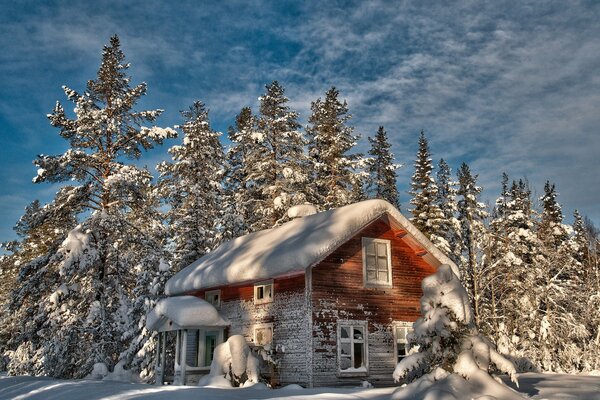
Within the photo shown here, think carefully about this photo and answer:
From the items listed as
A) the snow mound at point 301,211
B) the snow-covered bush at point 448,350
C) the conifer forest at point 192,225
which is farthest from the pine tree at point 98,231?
the snow-covered bush at point 448,350

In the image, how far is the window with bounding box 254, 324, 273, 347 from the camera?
21578mm

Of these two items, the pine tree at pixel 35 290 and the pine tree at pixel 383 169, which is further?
the pine tree at pixel 383 169

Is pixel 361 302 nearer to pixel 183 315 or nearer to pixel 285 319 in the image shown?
pixel 285 319

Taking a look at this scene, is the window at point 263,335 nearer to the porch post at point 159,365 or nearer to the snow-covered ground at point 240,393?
the porch post at point 159,365

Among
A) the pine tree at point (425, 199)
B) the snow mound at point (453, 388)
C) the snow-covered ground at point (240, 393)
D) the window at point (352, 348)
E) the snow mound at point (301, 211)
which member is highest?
the pine tree at point (425, 199)

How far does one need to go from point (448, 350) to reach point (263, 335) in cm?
992

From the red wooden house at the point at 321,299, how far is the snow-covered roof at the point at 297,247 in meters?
0.05

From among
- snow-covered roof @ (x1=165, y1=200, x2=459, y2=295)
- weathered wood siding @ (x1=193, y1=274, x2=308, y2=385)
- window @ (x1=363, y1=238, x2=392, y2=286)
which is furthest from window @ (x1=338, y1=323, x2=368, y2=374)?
snow-covered roof @ (x1=165, y1=200, x2=459, y2=295)

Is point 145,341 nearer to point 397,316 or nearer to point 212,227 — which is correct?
point 212,227

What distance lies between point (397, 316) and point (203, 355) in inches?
366

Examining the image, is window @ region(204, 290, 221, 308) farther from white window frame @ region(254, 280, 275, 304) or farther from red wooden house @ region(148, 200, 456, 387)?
white window frame @ region(254, 280, 275, 304)

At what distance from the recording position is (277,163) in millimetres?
35625

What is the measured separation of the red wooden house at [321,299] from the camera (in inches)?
784

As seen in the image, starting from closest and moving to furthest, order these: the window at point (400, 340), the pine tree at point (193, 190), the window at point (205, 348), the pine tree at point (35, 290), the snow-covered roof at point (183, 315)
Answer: the window at point (400, 340)
the snow-covered roof at point (183, 315)
the window at point (205, 348)
the pine tree at point (35, 290)
the pine tree at point (193, 190)
